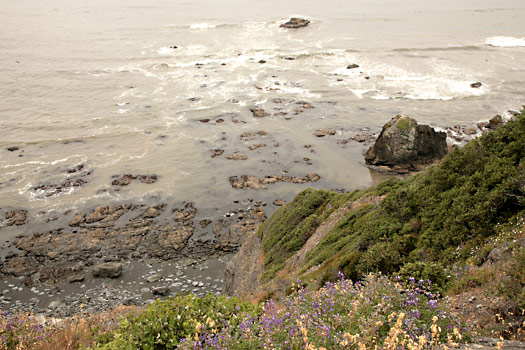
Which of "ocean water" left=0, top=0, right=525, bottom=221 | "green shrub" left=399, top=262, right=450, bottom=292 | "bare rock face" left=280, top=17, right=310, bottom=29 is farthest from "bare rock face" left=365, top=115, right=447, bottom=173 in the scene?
"bare rock face" left=280, top=17, right=310, bottom=29

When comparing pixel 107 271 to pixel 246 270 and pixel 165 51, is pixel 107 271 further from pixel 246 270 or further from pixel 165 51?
pixel 165 51

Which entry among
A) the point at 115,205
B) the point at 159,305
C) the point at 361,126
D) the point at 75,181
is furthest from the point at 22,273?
the point at 361,126

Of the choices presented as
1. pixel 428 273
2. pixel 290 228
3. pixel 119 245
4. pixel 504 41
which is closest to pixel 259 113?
pixel 119 245

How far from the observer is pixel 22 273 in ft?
78.9

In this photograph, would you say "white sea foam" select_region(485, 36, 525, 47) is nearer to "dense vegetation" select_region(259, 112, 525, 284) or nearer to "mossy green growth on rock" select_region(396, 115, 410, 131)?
"mossy green growth on rock" select_region(396, 115, 410, 131)

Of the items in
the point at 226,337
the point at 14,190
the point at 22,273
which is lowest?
the point at 22,273

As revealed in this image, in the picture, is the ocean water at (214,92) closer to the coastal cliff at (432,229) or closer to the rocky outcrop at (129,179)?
the rocky outcrop at (129,179)

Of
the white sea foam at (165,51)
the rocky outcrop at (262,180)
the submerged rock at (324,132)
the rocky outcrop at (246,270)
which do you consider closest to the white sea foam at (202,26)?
the white sea foam at (165,51)

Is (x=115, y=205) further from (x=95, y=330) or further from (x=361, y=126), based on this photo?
(x=361, y=126)

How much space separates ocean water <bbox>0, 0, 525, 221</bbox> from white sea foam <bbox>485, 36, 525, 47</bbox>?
457 millimetres

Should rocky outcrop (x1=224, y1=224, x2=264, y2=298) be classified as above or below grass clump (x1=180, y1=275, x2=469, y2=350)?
below

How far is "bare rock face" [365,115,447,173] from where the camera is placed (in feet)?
111

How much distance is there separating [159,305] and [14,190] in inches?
1155

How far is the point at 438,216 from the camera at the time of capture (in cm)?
1325
